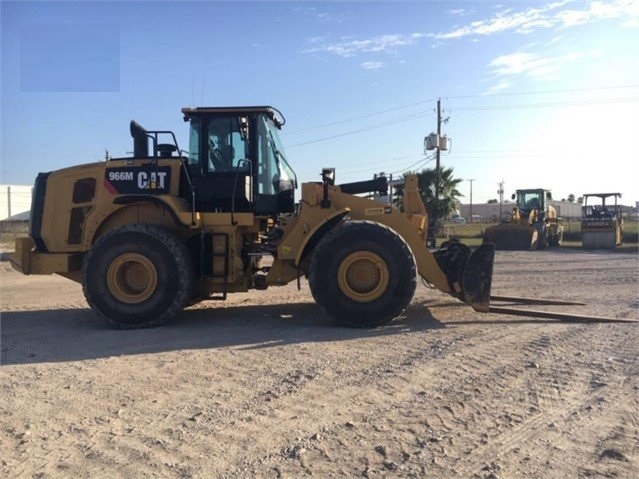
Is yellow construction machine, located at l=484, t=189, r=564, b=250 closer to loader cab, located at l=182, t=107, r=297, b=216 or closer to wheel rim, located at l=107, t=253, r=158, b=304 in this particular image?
loader cab, located at l=182, t=107, r=297, b=216

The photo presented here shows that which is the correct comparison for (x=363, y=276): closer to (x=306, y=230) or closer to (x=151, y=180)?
(x=306, y=230)

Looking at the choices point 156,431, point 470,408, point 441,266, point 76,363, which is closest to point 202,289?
point 76,363

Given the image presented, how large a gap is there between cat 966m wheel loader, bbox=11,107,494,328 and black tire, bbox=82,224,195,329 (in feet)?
0.05

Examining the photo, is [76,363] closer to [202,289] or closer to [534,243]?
[202,289]

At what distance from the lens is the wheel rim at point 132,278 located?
787 cm

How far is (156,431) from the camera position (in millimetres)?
4141

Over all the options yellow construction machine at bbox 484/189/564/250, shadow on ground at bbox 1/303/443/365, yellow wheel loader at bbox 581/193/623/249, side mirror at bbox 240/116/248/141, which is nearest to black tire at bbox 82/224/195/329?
shadow on ground at bbox 1/303/443/365

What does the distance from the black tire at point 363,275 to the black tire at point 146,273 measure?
187 centimetres

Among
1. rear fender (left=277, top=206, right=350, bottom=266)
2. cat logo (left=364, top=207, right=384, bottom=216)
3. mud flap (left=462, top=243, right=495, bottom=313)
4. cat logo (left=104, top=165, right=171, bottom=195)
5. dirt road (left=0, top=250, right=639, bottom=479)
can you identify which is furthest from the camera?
cat logo (left=104, top=165, right=171, bottom=195)

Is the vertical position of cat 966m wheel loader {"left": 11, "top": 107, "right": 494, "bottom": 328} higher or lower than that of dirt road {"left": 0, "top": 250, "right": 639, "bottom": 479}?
higher

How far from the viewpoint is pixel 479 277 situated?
7.86 meters

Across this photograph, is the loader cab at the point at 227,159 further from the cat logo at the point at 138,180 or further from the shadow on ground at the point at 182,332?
the shadow on ground at the point at 182,332

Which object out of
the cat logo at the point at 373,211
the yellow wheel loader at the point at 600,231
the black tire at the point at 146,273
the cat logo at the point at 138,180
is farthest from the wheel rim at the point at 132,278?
the yellow wheel loader at the point at 600,231

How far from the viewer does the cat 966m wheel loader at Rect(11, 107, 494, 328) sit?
766 cm
